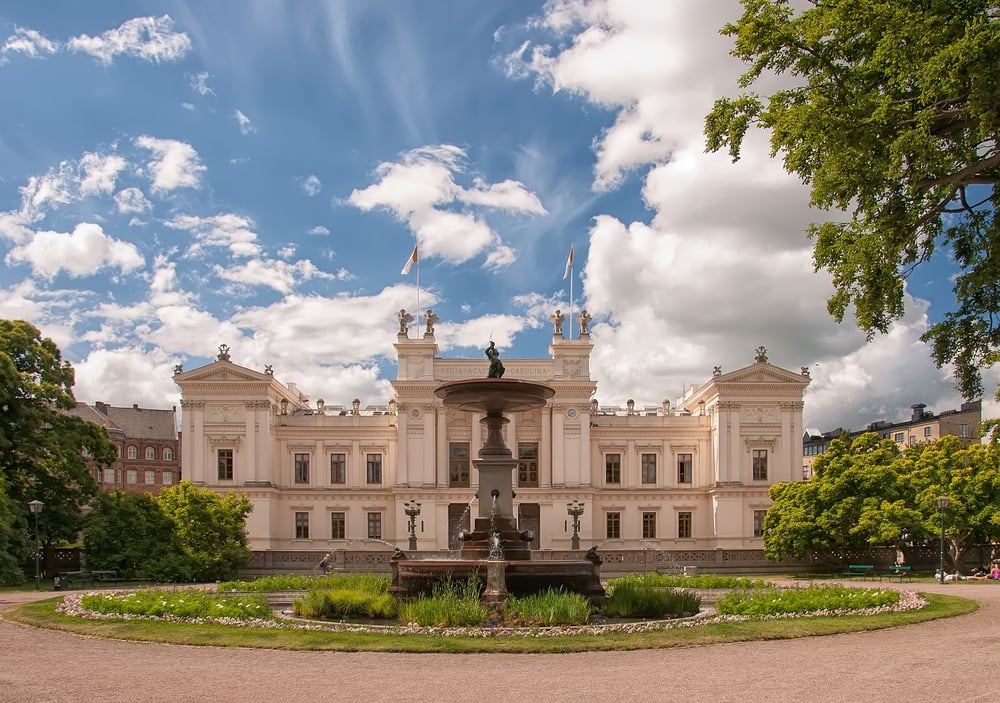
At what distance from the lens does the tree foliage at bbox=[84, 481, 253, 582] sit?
36.8m

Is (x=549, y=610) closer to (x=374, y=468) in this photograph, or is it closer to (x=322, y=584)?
(x=322, y=584)

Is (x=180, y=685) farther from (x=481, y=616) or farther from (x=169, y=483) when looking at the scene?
(x=169, y=483)

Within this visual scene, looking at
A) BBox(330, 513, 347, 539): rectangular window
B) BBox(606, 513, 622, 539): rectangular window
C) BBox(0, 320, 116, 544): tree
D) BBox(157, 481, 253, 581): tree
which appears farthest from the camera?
BBox(606, 513, 622, 539): rectangular window

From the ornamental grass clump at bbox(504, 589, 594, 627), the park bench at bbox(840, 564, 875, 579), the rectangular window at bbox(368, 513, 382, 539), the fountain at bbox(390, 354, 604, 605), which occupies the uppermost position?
the fountain at bbox(390, 354, 604, 605)

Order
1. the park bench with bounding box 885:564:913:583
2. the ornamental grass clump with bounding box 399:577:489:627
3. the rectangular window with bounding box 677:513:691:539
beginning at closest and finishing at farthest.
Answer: the ornamental grass clump with bounding box 399:577:489:627, the park bench with bounding box 885:564:913:583, the rectangular window with bounding box 677:513:691:539

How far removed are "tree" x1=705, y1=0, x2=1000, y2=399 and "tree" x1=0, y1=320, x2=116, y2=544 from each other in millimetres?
32040

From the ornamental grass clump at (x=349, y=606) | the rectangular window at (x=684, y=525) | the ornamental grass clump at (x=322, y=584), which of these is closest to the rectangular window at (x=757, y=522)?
the rectangular window at (x=684, y=525)

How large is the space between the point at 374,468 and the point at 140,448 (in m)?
38.7

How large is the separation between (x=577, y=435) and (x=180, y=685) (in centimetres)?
4539

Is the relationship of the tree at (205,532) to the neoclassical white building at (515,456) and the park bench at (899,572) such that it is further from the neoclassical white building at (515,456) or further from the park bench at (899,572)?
the park bench at (899,572)

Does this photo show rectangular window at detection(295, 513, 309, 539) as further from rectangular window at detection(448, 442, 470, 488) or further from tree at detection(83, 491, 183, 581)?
tree at detection(83, 491, 183, 581)

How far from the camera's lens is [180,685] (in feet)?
36.4

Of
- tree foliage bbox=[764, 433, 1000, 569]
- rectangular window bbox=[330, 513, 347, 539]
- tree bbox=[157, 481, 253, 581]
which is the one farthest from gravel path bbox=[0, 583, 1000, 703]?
rectangular window bbox=[330, 513, 347, 539]

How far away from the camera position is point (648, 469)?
58.0 m
